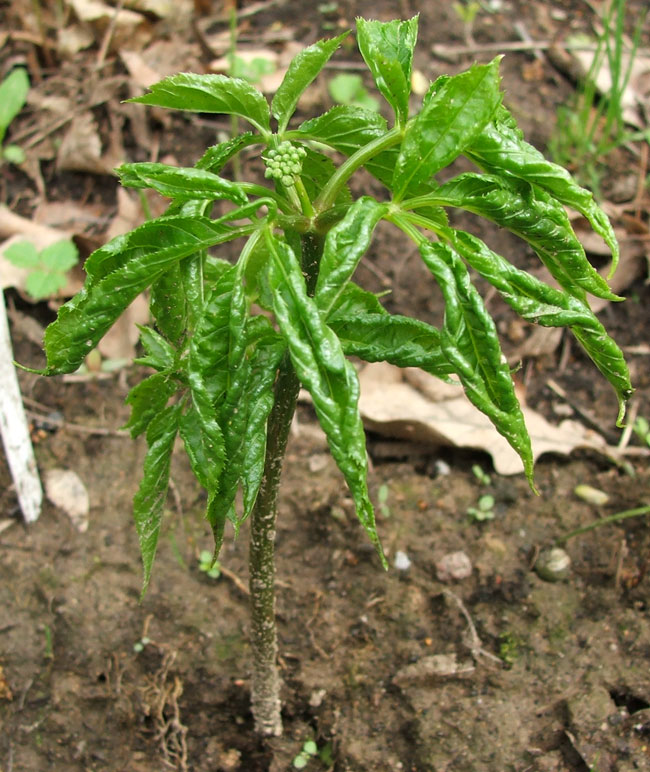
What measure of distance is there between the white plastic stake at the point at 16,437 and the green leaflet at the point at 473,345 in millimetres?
1540

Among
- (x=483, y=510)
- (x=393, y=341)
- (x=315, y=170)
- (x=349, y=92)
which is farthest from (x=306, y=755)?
(x=349, y=92)

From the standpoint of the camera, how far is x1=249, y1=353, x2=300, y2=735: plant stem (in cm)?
174

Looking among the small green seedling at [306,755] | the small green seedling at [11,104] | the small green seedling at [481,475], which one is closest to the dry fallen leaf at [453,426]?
the small green seedling at [481,475]

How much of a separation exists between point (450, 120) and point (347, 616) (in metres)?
1.82

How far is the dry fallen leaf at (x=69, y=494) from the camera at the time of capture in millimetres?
2836

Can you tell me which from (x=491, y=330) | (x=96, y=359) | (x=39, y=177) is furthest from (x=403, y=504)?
(x=39, y=177)

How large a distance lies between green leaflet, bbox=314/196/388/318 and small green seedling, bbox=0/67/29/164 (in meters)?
2.84

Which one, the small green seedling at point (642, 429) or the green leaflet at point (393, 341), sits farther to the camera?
the small green seedling at point (642, 429)

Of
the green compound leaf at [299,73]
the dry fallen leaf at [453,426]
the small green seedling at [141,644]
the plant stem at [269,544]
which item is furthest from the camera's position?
the dry fallen leaf at [453,426]

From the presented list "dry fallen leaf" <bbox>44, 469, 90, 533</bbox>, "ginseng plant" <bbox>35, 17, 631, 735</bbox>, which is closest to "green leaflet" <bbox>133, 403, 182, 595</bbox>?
"ginseng plant" <bbox>35, 17, 631, 735</bbox>

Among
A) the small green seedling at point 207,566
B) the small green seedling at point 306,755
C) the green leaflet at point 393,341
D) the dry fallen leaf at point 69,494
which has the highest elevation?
the green leaflet at point 393,341

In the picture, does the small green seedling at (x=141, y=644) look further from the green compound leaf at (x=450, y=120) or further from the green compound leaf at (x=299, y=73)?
the green compound leaf at (x=450, y=120)

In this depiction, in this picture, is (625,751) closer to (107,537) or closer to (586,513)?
(586,513)

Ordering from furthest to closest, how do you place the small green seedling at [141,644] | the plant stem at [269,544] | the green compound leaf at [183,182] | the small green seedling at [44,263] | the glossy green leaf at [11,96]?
the glossy green leaf at [11,96] < the small green seedling at [44,263] < the small green seedling at [141,644] < the plant stem at [269,544] < the green compound leaf at [183,182]
